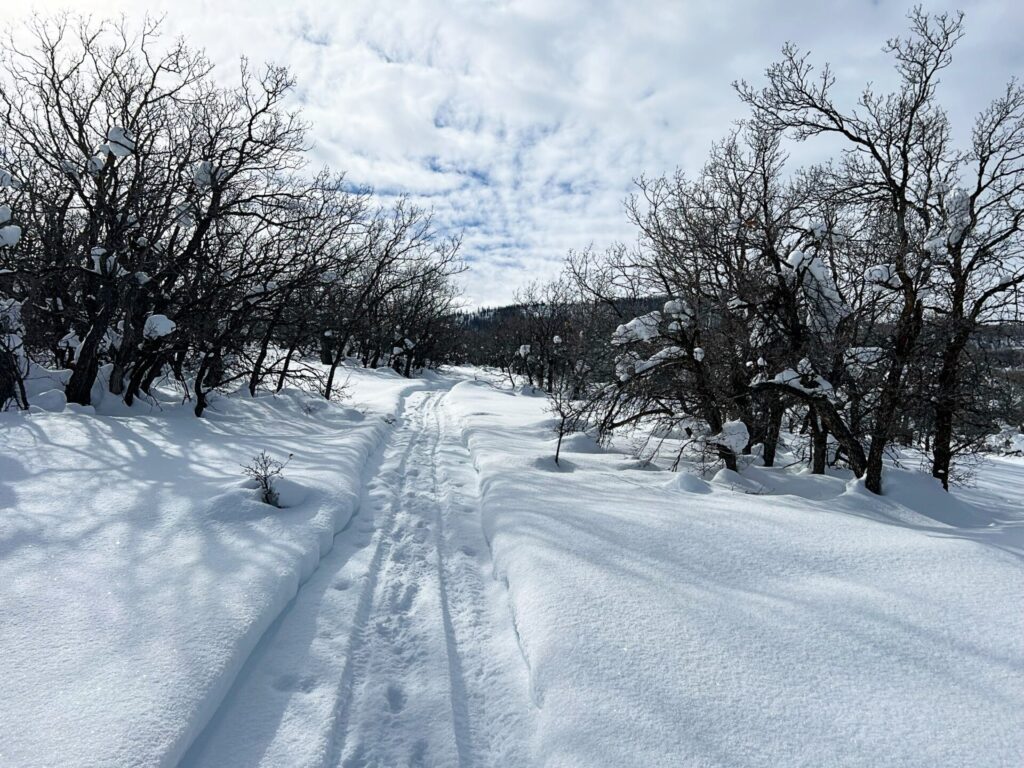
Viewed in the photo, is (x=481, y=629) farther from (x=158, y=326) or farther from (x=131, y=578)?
(x=158, y=326)

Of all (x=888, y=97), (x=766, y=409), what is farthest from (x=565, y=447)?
(x=888, y=97)

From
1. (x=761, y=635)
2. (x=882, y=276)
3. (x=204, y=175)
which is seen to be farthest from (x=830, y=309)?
(x=204, y=175)

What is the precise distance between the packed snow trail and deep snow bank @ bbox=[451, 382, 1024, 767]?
0.25m

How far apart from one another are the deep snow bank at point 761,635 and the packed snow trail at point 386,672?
246 millimetres

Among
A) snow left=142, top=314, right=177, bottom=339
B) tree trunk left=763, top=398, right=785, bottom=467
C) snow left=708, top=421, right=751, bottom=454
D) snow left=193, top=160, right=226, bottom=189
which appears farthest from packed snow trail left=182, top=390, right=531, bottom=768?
snow left=193, top=160, right=226, bottom=189

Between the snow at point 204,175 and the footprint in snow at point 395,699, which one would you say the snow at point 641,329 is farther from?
the snow at point 204,175

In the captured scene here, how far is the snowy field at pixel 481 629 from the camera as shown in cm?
236

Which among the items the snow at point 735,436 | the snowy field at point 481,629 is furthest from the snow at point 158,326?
the snow at point 735,436

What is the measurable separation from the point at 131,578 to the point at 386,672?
6.45ft

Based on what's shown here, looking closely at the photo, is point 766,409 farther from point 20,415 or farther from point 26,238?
point 26,238

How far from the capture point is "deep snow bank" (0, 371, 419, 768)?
2.25 metres

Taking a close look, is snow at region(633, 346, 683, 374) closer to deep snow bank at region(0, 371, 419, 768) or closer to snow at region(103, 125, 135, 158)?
deep snow bank at region(0, 371, 419, 768)

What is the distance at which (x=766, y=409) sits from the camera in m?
8.92

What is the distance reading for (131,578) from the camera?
137 inches
